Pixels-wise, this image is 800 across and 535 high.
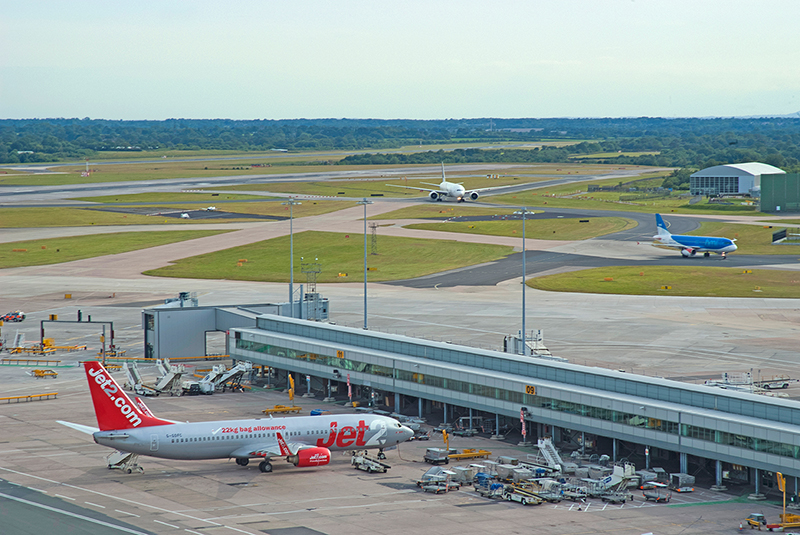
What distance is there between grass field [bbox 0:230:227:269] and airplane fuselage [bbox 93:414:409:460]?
106m

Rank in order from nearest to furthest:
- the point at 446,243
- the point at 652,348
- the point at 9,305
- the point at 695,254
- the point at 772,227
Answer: the point at 652,348 < the point at 9,305 < the point at 695,254 < the point at 446,243 < the point at 772,227

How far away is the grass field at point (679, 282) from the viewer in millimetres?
119688

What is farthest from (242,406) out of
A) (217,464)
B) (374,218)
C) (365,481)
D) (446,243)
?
(374,218)

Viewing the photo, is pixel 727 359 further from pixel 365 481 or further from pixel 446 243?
pixel 446 243

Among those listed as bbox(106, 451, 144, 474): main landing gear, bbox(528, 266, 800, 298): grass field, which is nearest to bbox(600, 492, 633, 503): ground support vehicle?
bbox(106, 451, 144, 474): main landing gear

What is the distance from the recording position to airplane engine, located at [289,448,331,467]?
55781mm

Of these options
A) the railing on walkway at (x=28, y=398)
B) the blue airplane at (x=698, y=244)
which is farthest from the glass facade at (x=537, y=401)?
the blue airplane at (x=698, y=244)

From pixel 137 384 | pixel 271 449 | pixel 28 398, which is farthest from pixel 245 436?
pixel 28 398

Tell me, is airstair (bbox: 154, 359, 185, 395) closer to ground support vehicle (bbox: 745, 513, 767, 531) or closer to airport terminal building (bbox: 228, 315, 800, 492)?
airport terminal building (bbox: 228, 315, 800, 492)

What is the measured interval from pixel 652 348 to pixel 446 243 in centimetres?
7527

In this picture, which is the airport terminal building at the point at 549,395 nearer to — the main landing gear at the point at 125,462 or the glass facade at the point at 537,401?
the glass facade at the point at 537,401

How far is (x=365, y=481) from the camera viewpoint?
54.2 m

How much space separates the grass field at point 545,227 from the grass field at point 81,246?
47904 mm

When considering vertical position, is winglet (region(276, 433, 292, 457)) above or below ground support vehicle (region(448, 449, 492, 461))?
above
